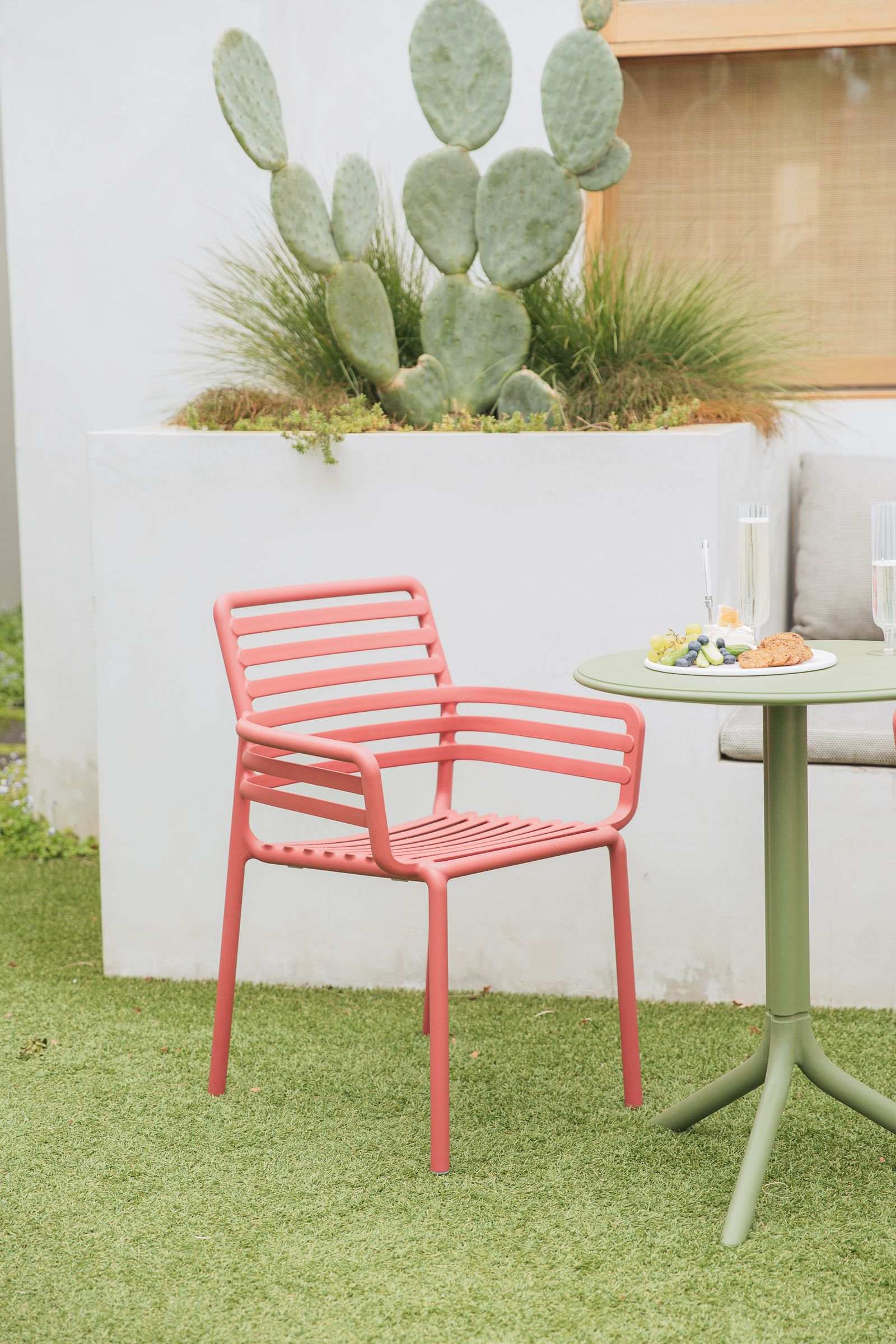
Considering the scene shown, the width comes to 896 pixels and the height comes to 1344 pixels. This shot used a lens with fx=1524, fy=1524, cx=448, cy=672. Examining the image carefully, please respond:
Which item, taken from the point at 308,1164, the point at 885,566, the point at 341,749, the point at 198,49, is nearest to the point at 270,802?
the point at 341,749

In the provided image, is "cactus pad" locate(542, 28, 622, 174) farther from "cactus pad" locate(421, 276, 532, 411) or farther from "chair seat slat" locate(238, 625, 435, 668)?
"chair seat slat" locate(238, 625, 435, 668)

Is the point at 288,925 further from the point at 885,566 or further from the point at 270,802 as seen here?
the point at 885,566

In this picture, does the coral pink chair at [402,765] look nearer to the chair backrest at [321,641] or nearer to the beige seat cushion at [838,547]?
the chair backrest at [321,641]

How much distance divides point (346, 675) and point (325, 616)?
105 millimetres

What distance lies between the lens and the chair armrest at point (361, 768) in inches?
81.0

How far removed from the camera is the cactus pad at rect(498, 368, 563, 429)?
2.93m

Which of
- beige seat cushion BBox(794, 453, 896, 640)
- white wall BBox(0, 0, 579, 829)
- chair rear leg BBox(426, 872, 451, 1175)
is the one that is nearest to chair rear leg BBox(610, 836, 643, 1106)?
chair rear leg BBox(426, 872, 451, 1175)

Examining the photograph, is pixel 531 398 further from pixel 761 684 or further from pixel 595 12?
pixel 761 684

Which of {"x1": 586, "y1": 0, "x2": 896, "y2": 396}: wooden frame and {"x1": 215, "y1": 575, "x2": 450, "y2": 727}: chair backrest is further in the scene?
{"x1": 586, "y1": 0, "x2": 896, "y2": 396}: wooden frame

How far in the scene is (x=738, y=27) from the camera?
3.78 meters

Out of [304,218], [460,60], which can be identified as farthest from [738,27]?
[304,218]

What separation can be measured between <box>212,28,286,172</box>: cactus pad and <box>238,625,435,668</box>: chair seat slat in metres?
0.90

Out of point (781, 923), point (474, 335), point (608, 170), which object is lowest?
point (781, 923)

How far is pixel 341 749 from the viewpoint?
2076 mm
